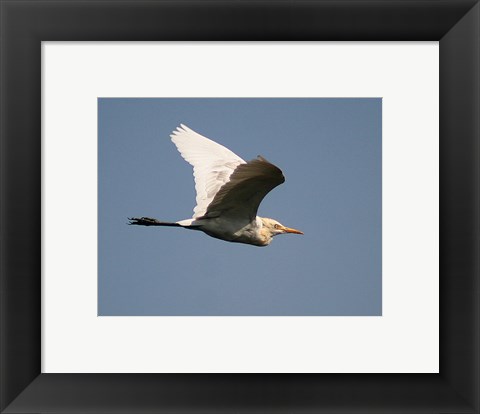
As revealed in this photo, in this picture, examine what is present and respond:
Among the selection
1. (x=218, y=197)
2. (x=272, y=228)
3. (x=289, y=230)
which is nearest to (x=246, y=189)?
(x=218, y=197)

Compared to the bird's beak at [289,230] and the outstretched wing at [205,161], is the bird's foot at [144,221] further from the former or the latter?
the bird's beak at [289,230]

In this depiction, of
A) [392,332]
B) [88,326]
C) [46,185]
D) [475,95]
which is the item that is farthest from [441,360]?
[46,185]

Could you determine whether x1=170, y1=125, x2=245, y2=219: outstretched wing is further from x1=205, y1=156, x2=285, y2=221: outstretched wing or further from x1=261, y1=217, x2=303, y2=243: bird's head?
x1=261, y1=217, x2=303, y2=243: bird's head

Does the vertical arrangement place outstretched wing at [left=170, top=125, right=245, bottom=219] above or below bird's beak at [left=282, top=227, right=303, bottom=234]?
above

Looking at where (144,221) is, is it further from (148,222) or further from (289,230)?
(289,230)

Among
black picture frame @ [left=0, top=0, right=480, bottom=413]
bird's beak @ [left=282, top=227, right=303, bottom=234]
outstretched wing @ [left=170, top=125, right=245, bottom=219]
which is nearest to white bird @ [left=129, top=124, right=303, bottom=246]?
outstretched wing @ [left=170, top=125, right=245, bottom=219]

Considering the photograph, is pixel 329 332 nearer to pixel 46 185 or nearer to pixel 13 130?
pixel 46 185

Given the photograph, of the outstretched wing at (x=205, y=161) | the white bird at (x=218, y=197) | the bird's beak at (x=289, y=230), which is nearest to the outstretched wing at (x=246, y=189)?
the white bird at (x=218, y=197)
